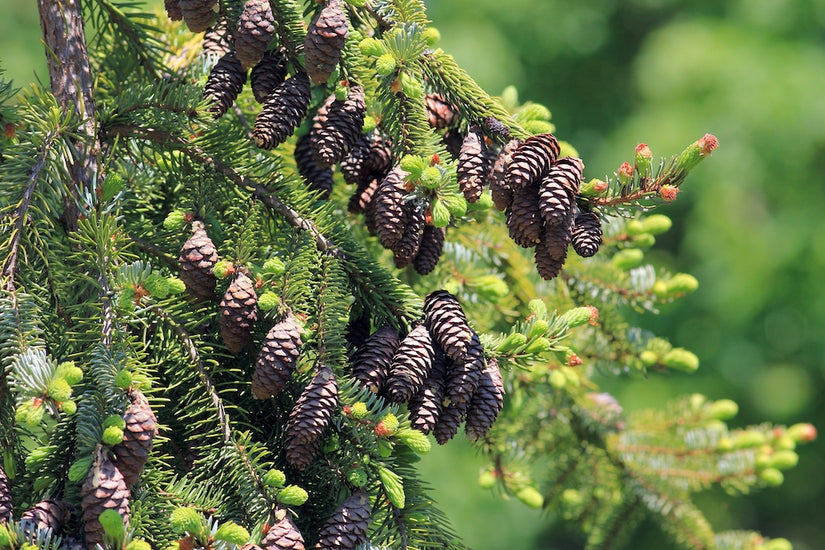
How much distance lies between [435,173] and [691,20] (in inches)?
209

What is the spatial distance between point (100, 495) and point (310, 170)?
0.60 meters

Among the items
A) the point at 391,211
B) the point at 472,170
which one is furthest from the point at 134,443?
the point at 472,170

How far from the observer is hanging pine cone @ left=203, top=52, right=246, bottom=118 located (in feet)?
3.51

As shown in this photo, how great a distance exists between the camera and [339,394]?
3.05 ft

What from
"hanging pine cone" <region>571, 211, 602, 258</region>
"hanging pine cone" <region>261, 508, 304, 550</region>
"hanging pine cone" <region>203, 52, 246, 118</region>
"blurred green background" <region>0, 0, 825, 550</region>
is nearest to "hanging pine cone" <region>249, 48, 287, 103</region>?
"hanging pine cone" <region>203, 52, 246, 118</region>

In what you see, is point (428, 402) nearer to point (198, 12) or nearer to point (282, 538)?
point (282, 538)

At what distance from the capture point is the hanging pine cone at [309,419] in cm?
89

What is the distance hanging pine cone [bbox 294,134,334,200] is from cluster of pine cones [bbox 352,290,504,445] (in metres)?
0.30

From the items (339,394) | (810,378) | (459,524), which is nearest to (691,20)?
(810,378)

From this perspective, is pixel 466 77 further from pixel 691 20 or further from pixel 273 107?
pixel 691 20

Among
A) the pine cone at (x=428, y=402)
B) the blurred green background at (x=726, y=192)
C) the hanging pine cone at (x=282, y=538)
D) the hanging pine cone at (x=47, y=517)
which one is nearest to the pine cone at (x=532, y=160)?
the pine cone at (x=428, y=402)

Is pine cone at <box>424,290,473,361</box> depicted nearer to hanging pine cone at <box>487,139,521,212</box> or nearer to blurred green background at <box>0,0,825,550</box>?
hanging pine cone at <box>487,139,521,212</box>

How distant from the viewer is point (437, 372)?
3.24ft

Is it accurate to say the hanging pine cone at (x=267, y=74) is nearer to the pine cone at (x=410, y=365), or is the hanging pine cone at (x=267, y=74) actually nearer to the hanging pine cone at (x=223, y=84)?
the hanging pine cone at (x=223, y=84)
